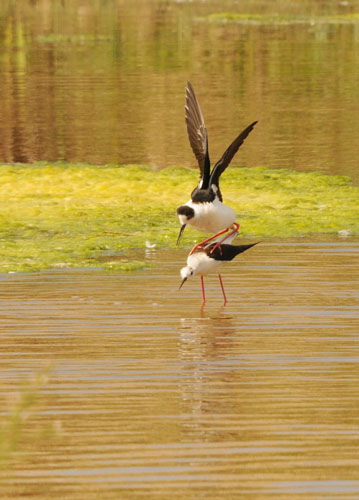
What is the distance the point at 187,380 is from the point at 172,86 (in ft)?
70.6

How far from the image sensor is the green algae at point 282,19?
47594 mm

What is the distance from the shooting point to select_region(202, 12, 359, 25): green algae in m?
47.6

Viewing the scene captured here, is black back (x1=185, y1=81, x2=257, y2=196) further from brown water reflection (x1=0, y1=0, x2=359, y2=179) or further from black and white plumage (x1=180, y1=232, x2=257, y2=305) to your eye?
brown water reflection (x1=0, y1=0, x2=359, y2=179)

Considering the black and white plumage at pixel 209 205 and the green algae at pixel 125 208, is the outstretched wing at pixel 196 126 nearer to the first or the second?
the black and white plumage at pixel 209 205

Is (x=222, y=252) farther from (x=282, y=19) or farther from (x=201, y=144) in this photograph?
(x=282, y=19)

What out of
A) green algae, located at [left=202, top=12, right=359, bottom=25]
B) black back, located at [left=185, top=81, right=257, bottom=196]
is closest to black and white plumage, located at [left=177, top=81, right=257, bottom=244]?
black back, located at [left=185, top=81, right=257, bottom=196]

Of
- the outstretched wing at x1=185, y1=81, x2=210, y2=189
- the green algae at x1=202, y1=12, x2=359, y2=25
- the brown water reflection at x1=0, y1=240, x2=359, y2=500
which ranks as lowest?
the brown water reflection at x1=0, y1=240, x2=359, y2=500

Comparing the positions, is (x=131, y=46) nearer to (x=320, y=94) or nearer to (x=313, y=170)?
(x=320, y=94)

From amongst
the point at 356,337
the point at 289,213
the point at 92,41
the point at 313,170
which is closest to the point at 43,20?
the point at 92,41

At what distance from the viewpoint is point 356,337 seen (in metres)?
8.27

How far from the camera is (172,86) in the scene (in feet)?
93.3

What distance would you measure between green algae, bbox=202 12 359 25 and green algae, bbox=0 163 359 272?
3229 cm

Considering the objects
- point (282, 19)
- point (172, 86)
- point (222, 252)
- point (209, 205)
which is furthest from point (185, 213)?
point (282, 19)

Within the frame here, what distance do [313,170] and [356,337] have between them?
852 cm
